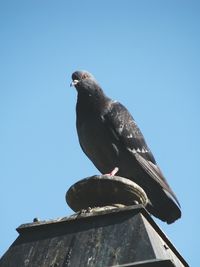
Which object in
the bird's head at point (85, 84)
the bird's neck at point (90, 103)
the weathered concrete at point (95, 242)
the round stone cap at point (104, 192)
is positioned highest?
the bird's head at point (85, 84)

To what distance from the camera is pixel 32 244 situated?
3.33 m

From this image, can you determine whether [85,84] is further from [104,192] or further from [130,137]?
[104,192]

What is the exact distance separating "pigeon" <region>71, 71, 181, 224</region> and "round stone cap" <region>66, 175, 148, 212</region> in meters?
2.73

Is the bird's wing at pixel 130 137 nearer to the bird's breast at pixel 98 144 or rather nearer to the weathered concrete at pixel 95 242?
the bird's breast at pixel 98 144

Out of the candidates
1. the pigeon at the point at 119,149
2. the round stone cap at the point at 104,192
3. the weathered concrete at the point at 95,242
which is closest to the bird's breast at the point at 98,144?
the pigeon at the point at 119,149

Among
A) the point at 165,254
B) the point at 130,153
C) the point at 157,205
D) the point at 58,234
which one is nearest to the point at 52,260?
the point at 58,234

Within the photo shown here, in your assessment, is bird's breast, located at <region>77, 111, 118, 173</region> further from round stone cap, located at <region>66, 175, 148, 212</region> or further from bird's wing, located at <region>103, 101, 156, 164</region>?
round stone cap, located at <region>66, 175, 148, 212</region>

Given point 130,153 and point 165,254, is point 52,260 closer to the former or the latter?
point 165,254

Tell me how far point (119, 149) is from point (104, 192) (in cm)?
343

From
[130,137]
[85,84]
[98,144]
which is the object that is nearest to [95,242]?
[98,144]

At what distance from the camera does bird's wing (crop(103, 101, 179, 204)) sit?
284 inches

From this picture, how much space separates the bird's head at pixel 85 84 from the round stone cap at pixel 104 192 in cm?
413

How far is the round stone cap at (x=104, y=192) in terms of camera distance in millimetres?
3826

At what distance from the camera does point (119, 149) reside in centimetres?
726
